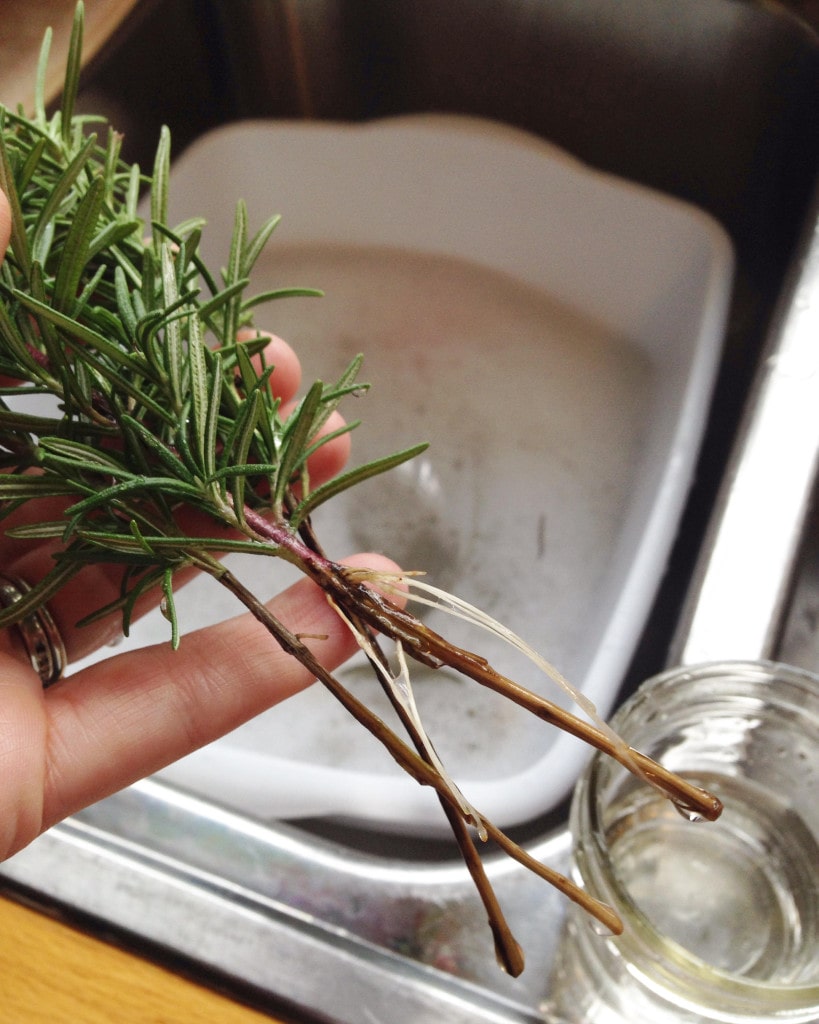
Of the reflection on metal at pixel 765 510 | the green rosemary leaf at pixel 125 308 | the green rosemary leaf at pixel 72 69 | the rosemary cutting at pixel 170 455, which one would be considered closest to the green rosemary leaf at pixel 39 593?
the rosemary cutting at pixel 170 455

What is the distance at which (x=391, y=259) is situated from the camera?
35.2 inches

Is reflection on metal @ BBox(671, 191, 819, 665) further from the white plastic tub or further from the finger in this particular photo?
the finger

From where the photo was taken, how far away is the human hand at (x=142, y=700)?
1.37 ft

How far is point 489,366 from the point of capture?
0.84m

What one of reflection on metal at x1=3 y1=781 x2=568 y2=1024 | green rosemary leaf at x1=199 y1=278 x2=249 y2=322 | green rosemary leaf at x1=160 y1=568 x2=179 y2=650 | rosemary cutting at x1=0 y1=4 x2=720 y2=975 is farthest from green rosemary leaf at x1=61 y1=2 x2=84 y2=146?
reflection on metal at x1=3 y1=781 x2=568 y2=1024

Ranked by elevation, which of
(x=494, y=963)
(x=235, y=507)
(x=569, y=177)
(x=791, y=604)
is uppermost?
(x=569, y=177)

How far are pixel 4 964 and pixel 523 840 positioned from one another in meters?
0.30

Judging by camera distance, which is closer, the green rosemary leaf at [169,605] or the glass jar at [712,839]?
the green rosemary leaf at [169,605]

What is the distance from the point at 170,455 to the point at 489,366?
54 cm

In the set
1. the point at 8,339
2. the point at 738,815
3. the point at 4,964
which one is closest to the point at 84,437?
the point at 8,339

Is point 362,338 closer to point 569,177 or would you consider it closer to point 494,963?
point 569,177

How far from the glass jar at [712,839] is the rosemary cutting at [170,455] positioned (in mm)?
129

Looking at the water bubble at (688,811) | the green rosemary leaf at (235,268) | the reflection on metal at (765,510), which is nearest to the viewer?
the water bubble at (688,811)

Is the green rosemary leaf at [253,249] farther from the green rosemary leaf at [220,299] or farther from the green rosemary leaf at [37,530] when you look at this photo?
the green rosemary leaf at [37,530]
